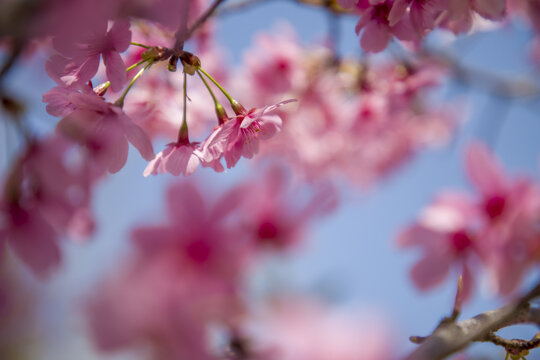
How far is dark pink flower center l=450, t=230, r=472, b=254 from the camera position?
1.00 metres

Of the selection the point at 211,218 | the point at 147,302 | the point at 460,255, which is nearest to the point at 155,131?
the point at 211,218

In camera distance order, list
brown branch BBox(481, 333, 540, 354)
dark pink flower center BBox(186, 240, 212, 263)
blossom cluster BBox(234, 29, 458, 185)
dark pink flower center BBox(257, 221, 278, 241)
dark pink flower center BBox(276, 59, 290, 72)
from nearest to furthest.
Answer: brown branch BBox(481, 333, 540, 354)
dark pink flower center BBox(186, 240, 212, 263)
dark pink flower center BBox(257, 221, 278, 241)
blossom cluster BBox(234, 29, 458, 185)
dark pink flower center BBox(276, 59, 290, 72)

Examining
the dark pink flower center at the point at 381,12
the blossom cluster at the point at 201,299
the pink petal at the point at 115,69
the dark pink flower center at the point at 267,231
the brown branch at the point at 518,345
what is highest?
the dark pink flower center at the point at 381,12

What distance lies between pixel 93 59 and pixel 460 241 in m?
0.96

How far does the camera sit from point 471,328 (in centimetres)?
41

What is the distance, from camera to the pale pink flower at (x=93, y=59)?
0.53 m

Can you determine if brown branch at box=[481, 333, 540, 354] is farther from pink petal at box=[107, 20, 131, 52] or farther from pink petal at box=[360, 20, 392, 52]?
pink petal at box=[107, 20, 131, 52]

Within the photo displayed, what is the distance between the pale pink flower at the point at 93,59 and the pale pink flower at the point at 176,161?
0.12 m

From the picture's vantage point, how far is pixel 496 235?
0.93m

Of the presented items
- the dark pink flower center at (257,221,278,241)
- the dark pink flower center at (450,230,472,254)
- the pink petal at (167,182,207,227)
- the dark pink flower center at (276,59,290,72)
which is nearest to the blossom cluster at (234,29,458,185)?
the dark pink flower center at (276,59,290,72)

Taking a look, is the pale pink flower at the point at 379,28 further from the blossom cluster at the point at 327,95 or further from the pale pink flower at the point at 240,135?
the blossom cluster at the point at 327,95

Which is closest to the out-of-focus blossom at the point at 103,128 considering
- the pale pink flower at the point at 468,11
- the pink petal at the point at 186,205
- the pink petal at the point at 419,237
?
the pink petal at the point at 186,205

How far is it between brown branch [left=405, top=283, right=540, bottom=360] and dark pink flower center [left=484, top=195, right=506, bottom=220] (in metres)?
0.59

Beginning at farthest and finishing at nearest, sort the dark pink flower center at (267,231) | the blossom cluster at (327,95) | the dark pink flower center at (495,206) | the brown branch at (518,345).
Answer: the blossom cluster at (327,95) < the dark pink flower center at (495,206) < the dark pink flower center at (267,231) < the brown branch at (518,345)
